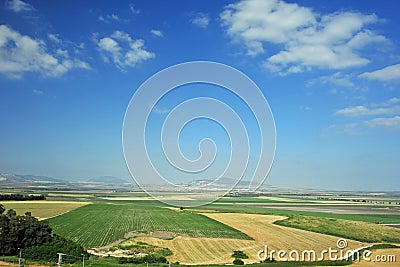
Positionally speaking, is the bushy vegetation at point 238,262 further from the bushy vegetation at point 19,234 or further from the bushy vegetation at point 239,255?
the bushy vegetation at point 19,234

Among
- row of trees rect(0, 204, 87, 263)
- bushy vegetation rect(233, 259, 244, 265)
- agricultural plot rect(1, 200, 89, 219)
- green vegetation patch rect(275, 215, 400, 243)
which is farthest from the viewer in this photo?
agricultural plot rect(1, 200, 89, 219)

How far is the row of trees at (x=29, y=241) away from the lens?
2136cm

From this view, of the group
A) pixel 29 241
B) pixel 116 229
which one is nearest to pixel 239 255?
pixel 29 241

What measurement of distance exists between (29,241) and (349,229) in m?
30.9

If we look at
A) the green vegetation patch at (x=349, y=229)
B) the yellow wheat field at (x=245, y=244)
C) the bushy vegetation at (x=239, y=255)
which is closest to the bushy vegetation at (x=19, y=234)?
the yellow wheat field at (x=245, y=244)

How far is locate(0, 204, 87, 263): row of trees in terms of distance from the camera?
21.4m

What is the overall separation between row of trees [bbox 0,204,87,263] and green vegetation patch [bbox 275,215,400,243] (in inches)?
995

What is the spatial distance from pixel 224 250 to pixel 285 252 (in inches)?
169

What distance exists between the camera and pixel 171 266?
21000 mm

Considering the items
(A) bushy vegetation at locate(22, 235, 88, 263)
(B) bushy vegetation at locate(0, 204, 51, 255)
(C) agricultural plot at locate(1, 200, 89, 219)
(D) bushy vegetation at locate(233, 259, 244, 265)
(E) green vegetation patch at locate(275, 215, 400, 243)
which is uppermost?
(B) bushy vegetation at locate(0, 204, 51, 255)

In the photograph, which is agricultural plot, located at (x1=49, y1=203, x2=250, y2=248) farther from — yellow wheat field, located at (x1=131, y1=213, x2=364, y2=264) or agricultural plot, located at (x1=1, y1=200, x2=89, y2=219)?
agricultural plot, located at (x1=1, y1=200, x2=89, y2=219)

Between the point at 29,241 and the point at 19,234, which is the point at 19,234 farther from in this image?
the point at 29,241

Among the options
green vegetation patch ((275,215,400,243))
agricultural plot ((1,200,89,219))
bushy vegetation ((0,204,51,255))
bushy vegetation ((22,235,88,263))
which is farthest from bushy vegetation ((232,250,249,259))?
agricultural plot ((1,200,89,219))

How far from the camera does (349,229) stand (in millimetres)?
39656
